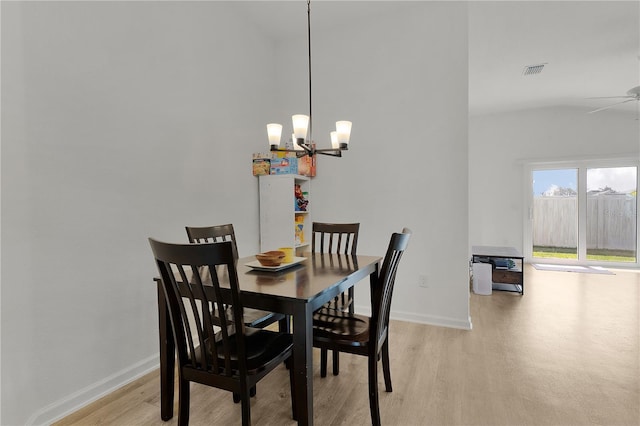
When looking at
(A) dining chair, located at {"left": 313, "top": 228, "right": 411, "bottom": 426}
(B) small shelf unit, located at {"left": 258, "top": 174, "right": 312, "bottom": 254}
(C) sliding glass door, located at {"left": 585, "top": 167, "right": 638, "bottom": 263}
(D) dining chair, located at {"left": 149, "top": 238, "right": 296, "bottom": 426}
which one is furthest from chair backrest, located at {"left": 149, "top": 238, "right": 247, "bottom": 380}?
(C) sliding glass door, located at {"left": 585, "top": 167, "right": 638, "bottom": 263}

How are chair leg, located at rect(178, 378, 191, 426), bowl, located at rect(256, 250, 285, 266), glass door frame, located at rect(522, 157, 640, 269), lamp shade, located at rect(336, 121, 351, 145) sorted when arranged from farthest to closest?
glass door frame, located at rect(522, 157, 640, 269) → lamp shade, located at rect(336, 121, 351, 145) → bowl, located at rect(256, 250, 285, 266) → chair leg, located at rect(178, 378, 191, 426)

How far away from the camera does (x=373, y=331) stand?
1594mm

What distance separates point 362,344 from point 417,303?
171 centimetres

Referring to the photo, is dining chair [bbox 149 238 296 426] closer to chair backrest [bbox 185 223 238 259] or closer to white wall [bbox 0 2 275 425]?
chair backrest [bbox 185 223 238 259]

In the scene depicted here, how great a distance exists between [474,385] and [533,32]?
3.43 metres

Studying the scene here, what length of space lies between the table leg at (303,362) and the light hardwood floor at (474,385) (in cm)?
49

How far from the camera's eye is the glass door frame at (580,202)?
18.0 ft

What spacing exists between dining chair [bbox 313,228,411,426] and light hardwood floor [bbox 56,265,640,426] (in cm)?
30

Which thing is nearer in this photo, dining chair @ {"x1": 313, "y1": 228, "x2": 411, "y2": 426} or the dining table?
the dining table

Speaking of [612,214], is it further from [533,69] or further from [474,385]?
[474,385]

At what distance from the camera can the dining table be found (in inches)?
50.5

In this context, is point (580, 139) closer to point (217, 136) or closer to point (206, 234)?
point (217, 136)

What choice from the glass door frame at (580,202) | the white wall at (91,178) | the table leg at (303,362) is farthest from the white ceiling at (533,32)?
the table leg at (303,362)

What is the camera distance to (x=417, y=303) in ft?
10.3
